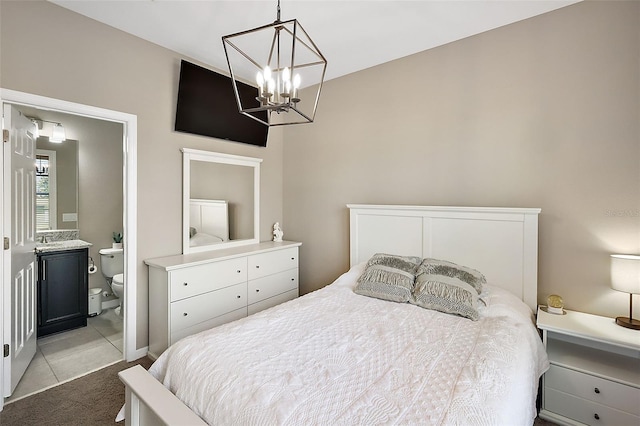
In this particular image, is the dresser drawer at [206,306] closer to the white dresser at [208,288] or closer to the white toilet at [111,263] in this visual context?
the white dresser at [208,288]

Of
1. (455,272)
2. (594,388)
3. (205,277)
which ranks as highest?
(455,272)

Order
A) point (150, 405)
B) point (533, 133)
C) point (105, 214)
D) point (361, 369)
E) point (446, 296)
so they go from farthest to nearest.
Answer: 1. point (105, 214)
2. point (533, 133)
3. point (446, 296)
4. point (361, 369)
5. point (150, 405)

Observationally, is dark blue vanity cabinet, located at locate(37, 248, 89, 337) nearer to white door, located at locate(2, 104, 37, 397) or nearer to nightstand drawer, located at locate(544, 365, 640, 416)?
white door, located at locate(2, 104, 37, 397)

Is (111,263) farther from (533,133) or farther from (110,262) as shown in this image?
(533,133)

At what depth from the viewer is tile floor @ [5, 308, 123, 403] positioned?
7.55 feet

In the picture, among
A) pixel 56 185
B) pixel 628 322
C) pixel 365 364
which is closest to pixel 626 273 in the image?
pixel 628 322

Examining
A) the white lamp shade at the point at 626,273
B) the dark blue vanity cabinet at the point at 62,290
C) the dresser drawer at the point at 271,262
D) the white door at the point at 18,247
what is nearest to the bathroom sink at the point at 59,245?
the dark blue vanity cabinet at the point at 62,290

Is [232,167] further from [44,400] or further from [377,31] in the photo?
[44,400]

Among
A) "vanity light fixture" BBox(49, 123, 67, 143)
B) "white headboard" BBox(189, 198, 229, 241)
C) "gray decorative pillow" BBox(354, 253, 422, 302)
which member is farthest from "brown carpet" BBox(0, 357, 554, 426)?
"vanity light fixture" BBox(49, 123, 67, 143)

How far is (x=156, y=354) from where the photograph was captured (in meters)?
2.60

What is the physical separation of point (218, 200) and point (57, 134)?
2062mm

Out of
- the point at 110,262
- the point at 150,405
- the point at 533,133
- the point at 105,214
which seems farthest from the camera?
the point at 105,214

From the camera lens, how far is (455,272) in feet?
7.19

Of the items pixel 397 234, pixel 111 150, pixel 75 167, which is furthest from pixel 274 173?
pixel 75 167
